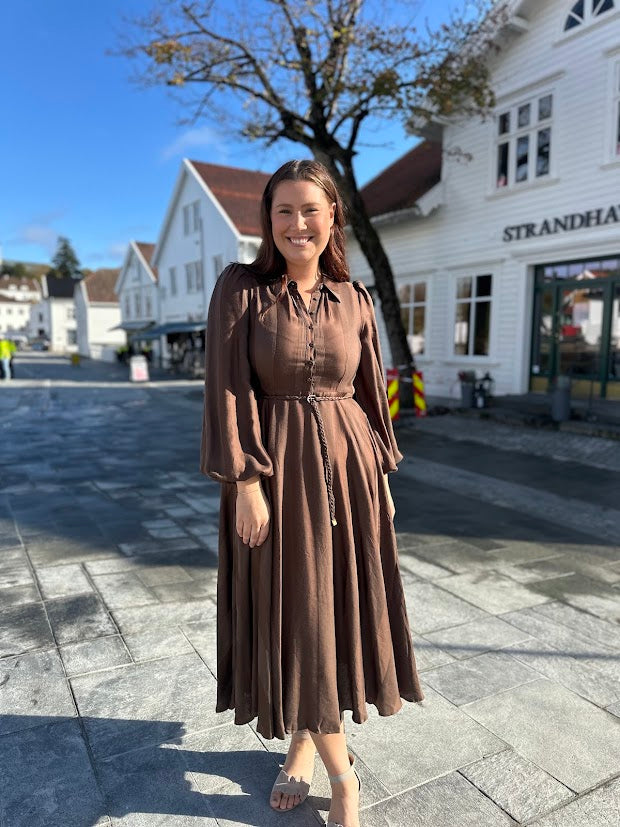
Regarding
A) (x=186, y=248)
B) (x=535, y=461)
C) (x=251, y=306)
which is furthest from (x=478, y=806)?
(x=186, y=248)

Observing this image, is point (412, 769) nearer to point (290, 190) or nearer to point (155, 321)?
point (290, 190)

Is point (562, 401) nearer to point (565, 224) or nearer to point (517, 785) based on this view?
point (565, 224)

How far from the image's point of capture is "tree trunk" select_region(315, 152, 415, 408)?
1288 centimetres

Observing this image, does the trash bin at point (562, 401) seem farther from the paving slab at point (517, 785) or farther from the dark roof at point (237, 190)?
the dark roof at point (237, 190)

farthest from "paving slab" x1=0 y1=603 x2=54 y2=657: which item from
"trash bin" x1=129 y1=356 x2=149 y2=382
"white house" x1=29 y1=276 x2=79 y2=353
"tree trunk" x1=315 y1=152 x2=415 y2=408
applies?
"white house" x1=29 y1=276 x2=79 y2=353

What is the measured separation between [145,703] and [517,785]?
1.62 metres

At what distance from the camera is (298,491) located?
1937mm

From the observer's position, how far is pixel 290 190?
1922 mm

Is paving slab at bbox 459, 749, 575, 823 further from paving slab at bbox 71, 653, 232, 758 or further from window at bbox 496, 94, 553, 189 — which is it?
window at bbox 496, 94, 553, 189

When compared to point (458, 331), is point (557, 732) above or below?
below

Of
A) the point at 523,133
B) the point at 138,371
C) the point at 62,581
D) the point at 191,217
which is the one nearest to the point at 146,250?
the point at 191,217

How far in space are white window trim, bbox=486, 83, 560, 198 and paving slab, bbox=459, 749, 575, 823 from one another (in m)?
12.6

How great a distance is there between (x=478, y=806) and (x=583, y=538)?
3.54 m

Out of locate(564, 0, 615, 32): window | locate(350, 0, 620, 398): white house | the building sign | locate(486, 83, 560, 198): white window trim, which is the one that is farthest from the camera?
locate(486, 83, 560, 198): white window trim
